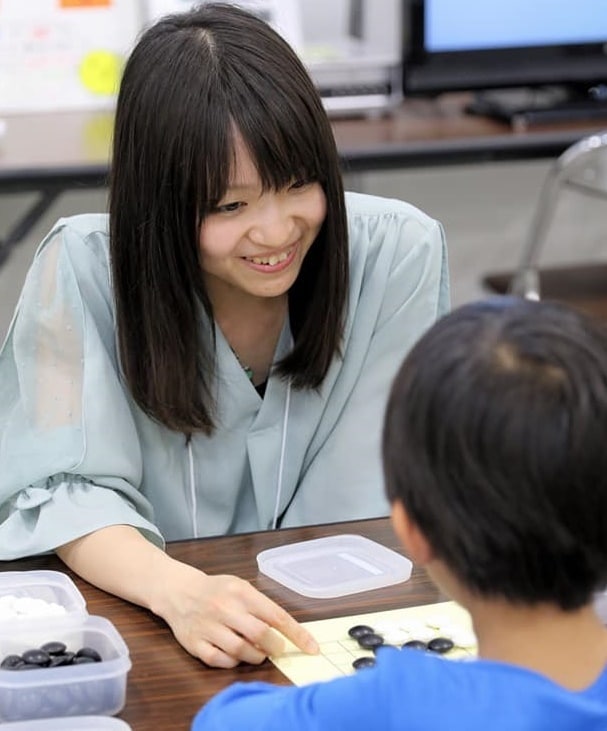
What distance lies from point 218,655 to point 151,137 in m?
0.53

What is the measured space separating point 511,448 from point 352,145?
1993 mm

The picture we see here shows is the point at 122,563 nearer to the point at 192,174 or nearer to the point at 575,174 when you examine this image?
the point at 192,174

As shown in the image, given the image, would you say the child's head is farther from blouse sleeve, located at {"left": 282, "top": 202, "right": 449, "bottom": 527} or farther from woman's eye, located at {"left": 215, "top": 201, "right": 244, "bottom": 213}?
blouse sleeve, located at {"left": 282, "top": 202, "right": 449, "bottom": 527}

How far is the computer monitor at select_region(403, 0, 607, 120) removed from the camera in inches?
120

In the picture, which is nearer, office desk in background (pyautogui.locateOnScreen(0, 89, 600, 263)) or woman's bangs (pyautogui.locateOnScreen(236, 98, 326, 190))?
woman's bangs (pyautogui.locateOnScreen(236, 98, 326, 190))

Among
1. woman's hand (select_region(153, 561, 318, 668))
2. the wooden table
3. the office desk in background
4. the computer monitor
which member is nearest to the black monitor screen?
the computer monitor

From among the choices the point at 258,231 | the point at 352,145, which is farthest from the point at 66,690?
the point at 352,145

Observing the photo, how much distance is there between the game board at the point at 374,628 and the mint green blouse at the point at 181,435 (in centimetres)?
25

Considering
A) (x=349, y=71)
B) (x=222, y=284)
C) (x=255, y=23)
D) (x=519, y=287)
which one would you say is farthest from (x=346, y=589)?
(x=349, y=71)

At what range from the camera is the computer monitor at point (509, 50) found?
3.06 metres

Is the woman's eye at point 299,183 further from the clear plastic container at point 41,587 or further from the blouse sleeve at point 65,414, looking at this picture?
the clear plastic container at point 41,587

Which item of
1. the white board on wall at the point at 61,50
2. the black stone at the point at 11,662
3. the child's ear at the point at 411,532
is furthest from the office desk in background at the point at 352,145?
the child's ear at the point at 411,532

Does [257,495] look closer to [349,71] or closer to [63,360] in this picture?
[63,360]

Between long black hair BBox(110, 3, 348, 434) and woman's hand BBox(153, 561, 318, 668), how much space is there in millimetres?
320
